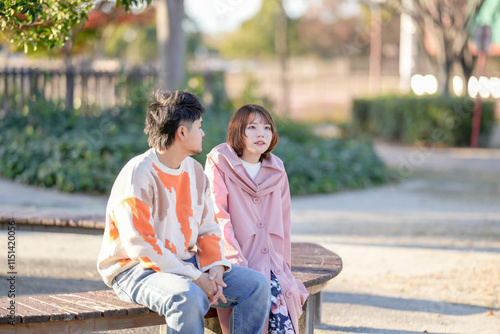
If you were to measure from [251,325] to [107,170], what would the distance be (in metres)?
6.23

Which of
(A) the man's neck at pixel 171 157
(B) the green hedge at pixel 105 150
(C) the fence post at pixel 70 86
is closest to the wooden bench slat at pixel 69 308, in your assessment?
(A) the man's neck at pixel 171 157

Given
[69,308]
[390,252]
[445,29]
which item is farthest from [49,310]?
[445,29]

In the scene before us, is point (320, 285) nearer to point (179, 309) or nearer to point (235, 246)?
point (235, 246)

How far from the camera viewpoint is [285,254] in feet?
12.4

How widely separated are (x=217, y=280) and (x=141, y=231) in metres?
0.42

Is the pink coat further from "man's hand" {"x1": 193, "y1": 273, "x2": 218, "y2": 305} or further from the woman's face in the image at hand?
"man's hand" {"x1": 193, "y1": 273, "x2": 218, "y2": 305}

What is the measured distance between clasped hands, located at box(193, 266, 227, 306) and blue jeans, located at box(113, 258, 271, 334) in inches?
2.9

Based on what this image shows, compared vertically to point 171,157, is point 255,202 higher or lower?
lower

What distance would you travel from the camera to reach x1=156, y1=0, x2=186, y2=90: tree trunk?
1216 cm

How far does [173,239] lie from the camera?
3.29 metres

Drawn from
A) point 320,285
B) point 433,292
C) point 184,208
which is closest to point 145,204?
point 184,208

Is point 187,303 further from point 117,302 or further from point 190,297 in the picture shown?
point 117,302

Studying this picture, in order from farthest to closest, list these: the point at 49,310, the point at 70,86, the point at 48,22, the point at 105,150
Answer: the point at 70,86
the point at 105,150
the point at 48,22
the point at 49,310

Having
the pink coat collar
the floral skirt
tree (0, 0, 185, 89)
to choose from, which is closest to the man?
the floral skirt
